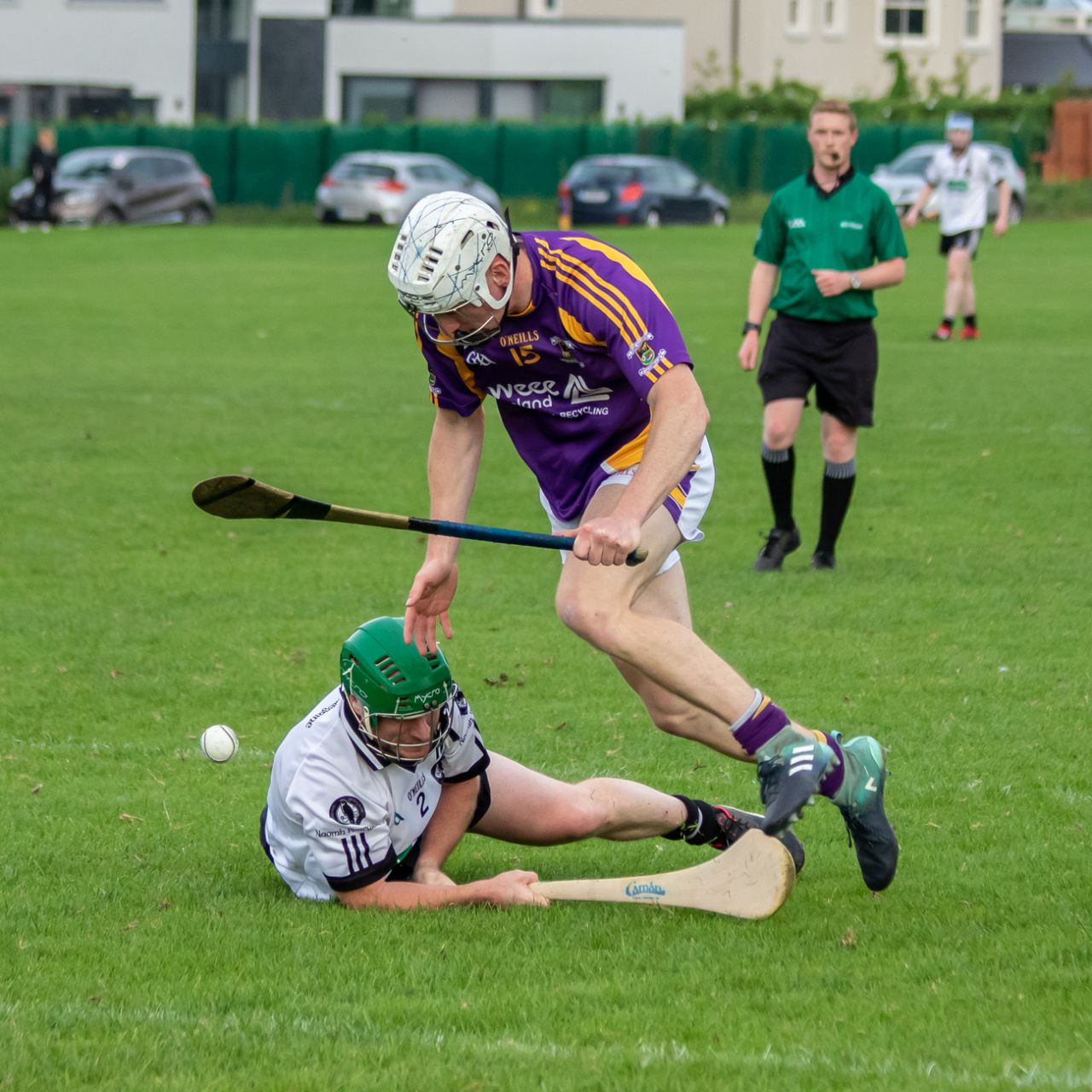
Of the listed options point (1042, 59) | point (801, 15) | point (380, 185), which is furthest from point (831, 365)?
point (1042, 59)

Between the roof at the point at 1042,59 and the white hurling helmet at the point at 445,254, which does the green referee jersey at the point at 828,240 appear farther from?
the roof at the point at 1042,59

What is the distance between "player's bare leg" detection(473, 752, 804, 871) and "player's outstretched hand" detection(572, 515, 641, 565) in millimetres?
957

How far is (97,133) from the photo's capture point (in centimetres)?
4288

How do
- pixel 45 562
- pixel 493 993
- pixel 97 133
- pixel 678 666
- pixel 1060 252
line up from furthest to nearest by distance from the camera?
1. pixel 97 133
2. pixel 1060 252
3. pixel 45 562
4. pixel 678 666
5. pixel 493 993

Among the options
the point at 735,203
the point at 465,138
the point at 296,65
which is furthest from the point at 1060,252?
the point at 296,65

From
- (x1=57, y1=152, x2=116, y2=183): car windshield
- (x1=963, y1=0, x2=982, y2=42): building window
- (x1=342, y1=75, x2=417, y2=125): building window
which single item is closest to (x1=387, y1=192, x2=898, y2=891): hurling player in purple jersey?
(x1=57, y1=152, x2=116, y2=183): car windshield

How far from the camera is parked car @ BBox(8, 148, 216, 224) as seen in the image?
36.8m

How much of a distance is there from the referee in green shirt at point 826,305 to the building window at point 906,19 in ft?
171

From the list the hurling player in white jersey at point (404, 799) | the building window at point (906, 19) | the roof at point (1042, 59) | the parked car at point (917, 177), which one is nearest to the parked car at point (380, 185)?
the parked car at point (917, 177)

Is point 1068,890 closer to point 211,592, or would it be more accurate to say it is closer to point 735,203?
point 211,592

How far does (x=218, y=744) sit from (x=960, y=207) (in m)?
14.2

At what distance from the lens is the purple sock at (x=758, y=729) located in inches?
187

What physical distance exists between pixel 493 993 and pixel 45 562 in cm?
627

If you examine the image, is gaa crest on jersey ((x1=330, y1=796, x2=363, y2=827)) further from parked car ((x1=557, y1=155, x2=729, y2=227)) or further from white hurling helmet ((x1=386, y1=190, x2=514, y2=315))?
parked car ((x1=557, y1=155, x2=729, y2=227))
